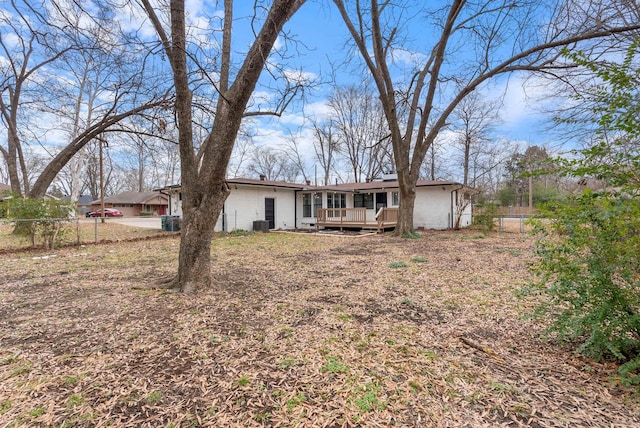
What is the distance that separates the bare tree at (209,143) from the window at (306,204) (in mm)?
13151

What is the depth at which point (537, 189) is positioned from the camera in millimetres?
31281

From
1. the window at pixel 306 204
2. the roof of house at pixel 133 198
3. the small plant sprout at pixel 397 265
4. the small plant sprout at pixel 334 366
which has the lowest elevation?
the small plant sprout at pixel 334 366

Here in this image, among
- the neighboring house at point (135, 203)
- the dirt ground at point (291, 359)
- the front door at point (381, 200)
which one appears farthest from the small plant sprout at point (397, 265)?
the neighboring house at point (135, 203)

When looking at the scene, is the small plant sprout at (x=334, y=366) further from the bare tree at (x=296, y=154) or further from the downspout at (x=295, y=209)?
the bare tree at (x=296, y=154)

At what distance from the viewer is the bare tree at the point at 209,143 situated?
3933 millimetres

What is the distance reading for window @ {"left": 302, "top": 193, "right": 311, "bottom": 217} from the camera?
58.4 feet

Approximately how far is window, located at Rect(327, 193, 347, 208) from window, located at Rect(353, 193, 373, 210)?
0.70 metres

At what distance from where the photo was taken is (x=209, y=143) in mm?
4520

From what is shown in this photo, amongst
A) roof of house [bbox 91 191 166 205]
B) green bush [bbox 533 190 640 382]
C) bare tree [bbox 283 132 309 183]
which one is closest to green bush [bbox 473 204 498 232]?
green bush [bbox 533 190 640 382]

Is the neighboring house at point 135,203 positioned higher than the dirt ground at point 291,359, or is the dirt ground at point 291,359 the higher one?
the neighboring house at point 135,203

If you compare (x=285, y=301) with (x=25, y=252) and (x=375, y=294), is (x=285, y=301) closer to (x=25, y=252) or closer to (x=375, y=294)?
(x=375, y=294)

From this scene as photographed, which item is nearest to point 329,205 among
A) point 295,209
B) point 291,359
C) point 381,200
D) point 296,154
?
point 295,209

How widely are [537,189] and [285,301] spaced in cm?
3584

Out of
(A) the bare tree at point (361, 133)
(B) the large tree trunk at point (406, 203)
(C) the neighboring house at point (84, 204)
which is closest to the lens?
(B) the large tree trunk at point (406, 203)
